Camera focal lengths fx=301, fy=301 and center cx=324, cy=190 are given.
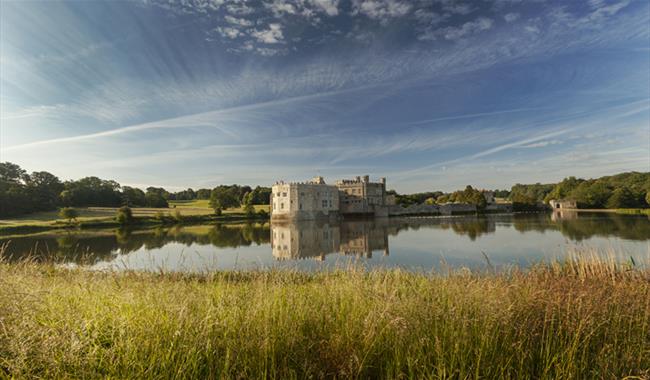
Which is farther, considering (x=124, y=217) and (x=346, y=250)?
(x=124, y=217)

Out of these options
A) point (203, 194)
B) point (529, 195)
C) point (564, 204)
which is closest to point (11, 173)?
point (203, 194)

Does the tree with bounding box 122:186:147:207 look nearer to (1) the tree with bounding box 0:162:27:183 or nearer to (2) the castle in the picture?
(1) the tree with bounding box 0:162:27:183

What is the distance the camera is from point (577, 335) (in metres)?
2.14

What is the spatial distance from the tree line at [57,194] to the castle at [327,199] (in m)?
15.7

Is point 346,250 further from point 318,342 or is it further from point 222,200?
point 222,200

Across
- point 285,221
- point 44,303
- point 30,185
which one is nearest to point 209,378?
point 44,303

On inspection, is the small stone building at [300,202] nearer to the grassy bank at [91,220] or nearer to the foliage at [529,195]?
the grassy bank at [91,220]

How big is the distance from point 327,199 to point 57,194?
41512mm

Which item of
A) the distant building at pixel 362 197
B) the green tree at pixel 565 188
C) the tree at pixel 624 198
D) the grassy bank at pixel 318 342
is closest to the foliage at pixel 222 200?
the distant building at pixel 362 197

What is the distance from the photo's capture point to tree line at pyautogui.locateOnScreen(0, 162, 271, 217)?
3773 centimetres

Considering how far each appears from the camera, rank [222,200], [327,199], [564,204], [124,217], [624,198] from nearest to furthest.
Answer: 1. [124,217]
2. [624,198]
3. [327,199]
4. [222,200]
5. [564,204]

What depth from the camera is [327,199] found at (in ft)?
159

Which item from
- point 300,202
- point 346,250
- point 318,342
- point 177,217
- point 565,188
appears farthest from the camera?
point 565,188

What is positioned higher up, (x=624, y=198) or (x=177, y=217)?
(x=624, y=198)
